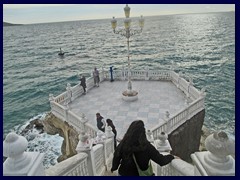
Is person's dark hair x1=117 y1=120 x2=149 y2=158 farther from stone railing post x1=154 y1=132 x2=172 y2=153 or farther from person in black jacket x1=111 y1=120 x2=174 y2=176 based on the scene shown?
stone railing post x1=154 y1=132 x2=172 y2=153

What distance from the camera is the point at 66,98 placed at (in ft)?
40.6

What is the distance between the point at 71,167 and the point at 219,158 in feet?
8.12

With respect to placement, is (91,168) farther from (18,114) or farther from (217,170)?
(18,114)

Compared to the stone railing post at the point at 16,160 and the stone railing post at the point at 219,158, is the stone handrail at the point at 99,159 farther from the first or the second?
the stone railing post at the point at 219,158

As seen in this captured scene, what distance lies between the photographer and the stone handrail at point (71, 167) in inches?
140

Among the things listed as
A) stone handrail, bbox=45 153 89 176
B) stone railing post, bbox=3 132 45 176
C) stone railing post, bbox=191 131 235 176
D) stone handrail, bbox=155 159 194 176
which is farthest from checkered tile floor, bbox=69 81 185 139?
stone railing post, bbox=191 131 235 176

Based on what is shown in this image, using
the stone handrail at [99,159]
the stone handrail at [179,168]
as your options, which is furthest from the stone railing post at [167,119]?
the stone handrail at [179,168]

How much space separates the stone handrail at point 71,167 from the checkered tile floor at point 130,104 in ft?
14.7

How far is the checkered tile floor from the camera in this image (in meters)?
10.4

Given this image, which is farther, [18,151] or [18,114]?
[18,114]

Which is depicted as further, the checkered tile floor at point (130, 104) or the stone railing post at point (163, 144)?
the checkered tile floor at point (130, 104)

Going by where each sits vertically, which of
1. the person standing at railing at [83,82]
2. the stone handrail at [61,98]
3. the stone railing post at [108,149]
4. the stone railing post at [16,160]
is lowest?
the stone railing post at [108,149]

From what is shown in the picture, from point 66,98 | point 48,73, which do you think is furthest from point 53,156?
point 48,73

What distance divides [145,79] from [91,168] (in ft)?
37.1
